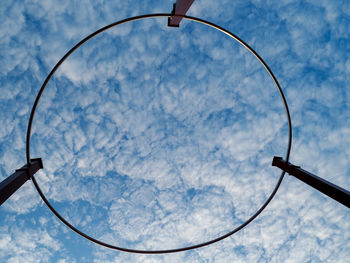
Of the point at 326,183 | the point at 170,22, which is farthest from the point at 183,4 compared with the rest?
the point at 326,183

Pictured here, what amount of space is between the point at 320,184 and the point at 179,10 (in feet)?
28.1

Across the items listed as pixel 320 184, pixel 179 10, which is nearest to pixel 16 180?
pixel 179 10

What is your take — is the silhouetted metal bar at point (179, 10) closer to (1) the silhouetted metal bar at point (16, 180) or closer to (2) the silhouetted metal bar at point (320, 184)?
(2) the silhouetted metal bar at point (320, 184)

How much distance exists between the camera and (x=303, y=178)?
1091cm

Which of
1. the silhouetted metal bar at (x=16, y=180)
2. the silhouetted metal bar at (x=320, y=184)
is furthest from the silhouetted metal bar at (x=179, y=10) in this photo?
the silhouetted metal bar at (x=16, y=180)

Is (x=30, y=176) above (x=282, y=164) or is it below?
below

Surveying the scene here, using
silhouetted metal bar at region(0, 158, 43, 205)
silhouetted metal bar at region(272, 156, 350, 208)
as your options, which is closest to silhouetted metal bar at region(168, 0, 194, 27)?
silhouetted metal bar at region(272, 156, 350, 208)

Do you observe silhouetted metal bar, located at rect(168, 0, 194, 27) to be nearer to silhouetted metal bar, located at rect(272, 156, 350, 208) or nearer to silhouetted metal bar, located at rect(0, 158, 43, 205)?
silhouetted metal bar, located at rect(272, 156, 350, 208)

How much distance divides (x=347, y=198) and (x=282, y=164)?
164 inches

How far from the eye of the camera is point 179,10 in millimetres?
10117

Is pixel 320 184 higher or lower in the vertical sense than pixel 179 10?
lower

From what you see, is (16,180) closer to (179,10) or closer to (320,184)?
(179,10)

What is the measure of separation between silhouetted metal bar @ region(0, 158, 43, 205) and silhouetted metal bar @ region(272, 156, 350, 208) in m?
10.9

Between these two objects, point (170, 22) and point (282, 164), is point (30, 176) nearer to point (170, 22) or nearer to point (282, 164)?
point (170, 22)
